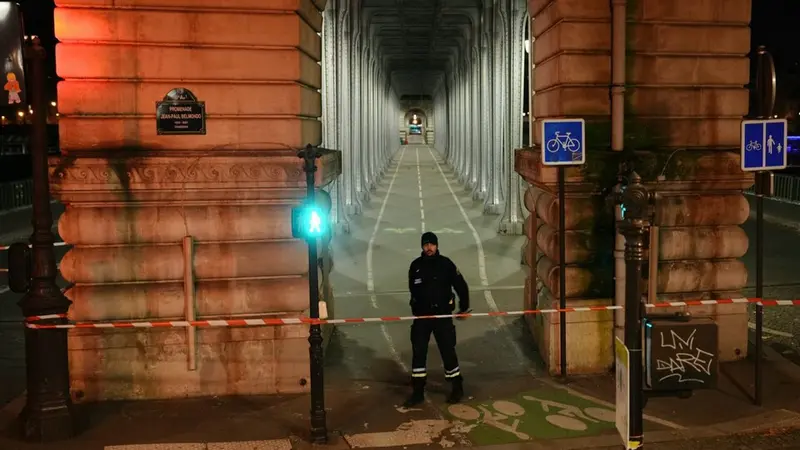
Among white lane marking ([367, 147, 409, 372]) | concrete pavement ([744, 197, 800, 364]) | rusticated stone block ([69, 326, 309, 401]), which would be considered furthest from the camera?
concrete pavement ([744, 197, 800, 364])

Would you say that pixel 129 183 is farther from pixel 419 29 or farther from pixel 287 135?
pixel 419 29

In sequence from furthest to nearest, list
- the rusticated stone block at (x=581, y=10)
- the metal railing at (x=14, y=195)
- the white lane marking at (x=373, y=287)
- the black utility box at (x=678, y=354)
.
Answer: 1. the metal railing at (x=14, y=195)
2. the white lane marking at (x=373, y=287)
3. the rusticated stone block at (x=581, y=10)
4. the black utility box at (x=678, y=354)

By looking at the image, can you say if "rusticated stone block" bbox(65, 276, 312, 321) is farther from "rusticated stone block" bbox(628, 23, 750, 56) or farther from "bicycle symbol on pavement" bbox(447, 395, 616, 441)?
"rusticated stone block" bbox(628, 23, 750, 56)

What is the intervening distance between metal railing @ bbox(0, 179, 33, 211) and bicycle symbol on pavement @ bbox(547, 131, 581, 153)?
78.3 ft

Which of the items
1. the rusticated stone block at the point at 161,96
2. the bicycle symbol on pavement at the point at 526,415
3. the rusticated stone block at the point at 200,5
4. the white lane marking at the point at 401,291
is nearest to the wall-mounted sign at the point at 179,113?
the rusticated stone block at the point at 161,96

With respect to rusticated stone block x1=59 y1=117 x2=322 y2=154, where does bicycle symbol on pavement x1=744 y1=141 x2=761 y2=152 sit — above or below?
below

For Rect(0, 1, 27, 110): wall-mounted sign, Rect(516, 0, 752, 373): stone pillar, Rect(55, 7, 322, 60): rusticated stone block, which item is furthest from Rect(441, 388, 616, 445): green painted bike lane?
Rect(0, 1, 27, 110): wall-mounted sign

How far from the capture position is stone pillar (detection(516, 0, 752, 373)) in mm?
10281

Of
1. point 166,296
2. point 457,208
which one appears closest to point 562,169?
point 166,296

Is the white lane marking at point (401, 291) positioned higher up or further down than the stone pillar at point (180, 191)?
further down

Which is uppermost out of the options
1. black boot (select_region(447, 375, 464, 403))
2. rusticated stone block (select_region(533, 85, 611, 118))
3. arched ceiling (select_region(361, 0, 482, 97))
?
arched ceiling (select_region(361, 0, 482, 97))

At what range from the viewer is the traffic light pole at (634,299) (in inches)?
248

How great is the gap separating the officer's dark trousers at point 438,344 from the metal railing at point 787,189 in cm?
2379

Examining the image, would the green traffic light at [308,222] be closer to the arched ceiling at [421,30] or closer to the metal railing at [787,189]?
the arched ceiling at [421,30]
